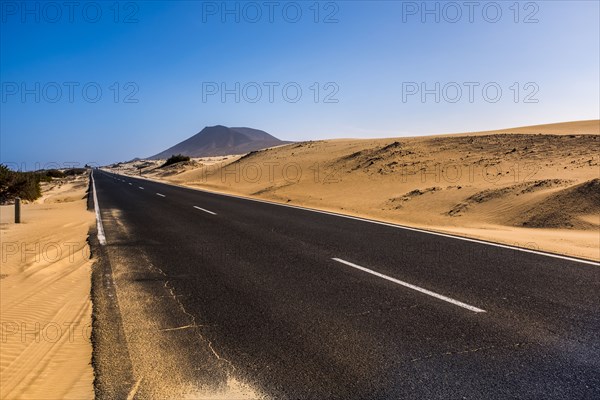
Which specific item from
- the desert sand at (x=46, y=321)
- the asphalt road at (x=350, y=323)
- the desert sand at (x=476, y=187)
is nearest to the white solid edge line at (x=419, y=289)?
the asphalt road at (x=350, y=323)

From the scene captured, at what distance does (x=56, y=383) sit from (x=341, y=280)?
4.04 m

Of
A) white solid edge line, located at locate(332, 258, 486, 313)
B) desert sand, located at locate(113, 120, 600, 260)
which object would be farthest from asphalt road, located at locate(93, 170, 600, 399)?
desert sand, located at locate(113, 120, 600, 260)

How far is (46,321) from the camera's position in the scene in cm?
527

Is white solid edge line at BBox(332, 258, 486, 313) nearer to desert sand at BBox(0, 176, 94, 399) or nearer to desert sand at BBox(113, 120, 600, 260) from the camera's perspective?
desert sand at BBox(0, 176, 94, 399)

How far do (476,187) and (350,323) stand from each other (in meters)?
16.4

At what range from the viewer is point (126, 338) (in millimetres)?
4535

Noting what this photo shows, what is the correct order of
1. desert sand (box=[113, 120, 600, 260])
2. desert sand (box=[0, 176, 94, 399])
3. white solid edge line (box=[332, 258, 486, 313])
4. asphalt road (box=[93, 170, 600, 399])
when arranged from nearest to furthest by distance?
1. asphalt road (box=[93, 170, 600, 399])
2. desert sand (box=[0, 176, 94, 399])
3. white solid edge line (box=[332, 258, 486, 313])
4. desert sand (box=[113, 120, 600, 260])

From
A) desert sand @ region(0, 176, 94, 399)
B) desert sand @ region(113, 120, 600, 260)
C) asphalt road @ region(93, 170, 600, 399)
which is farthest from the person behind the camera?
desert sand @ region(113, 120, 600, 260)

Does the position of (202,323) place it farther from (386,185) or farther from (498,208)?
(386,185)

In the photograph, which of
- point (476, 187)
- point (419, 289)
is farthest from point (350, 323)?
point (476, 187)

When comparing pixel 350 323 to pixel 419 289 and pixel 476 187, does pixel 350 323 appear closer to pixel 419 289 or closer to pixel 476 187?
pixel 419 289

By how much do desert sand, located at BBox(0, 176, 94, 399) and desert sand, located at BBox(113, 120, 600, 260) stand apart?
880 cm

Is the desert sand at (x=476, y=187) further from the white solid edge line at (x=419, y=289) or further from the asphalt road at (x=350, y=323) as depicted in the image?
the white solid edge line at (x=419, y=289)

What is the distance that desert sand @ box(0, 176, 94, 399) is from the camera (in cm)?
373
